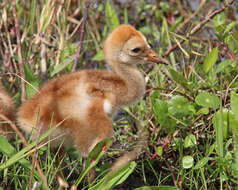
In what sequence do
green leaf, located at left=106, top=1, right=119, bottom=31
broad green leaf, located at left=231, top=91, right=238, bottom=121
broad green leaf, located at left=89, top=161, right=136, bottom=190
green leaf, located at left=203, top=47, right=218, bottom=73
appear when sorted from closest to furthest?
broad green leaf, located at left=89, top=161, right=136, bottom=190 → broad green leaf, located at left=231, top=91, right=238, bottom=121 → green leaf, located at left=203, top=47, right=218, bottom=73 → green leaf, located at left=106, top=1, right=119, bottom=31

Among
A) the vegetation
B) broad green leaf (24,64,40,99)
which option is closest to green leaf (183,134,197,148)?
the vegetation

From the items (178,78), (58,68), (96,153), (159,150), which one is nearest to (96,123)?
(96,153)

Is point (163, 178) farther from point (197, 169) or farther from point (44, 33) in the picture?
point (44, 33)

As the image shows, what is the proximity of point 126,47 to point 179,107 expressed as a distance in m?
0.36

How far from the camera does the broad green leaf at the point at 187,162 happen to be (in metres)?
1.91

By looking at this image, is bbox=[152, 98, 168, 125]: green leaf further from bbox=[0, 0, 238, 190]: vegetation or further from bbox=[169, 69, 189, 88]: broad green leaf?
bbox=[169, 69, 189, 88]: broad green leaf

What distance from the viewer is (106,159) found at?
2.23 m

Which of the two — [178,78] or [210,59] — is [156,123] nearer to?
[178,78]

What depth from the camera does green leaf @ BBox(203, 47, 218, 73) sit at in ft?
7.00

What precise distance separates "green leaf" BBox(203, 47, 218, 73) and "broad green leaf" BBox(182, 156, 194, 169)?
480 mm

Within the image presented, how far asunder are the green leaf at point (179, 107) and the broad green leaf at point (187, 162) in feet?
0.71

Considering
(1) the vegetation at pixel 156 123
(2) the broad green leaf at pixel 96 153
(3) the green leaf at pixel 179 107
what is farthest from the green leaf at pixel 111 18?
(2) the broad green leaf at pixel 96 153

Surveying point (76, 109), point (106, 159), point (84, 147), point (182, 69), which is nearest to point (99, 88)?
point (76, 109)

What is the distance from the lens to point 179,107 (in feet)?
6.72
